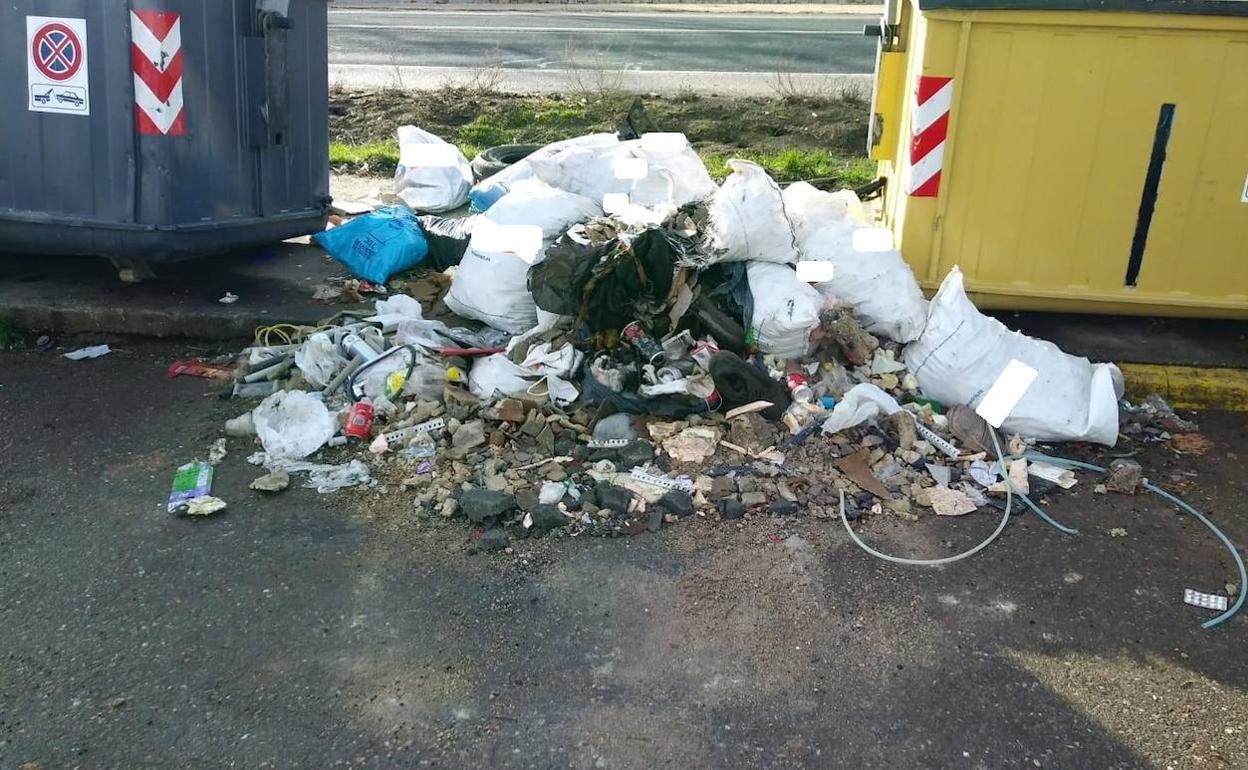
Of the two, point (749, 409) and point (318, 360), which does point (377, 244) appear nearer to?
point (318, 360)

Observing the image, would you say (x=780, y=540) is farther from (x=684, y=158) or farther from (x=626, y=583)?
(x=684, y=158)

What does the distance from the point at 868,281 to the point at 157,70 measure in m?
3.14

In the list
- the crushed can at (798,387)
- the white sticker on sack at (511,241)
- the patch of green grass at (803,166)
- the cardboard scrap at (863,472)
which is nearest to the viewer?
the cardboard scrap at (863,472)

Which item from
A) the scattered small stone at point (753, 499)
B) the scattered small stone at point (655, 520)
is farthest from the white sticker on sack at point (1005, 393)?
the scattered small stone at point (655, 520)

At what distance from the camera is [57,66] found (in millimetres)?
4684

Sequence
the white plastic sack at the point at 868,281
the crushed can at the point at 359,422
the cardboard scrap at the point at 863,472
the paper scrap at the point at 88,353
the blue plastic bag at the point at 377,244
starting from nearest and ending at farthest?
the cardboard scrap at the point at 863,472
the crushed can at the point at 359,422
the white plastic sack at the point at 868,281
the paper scrap at the point at 88,353
the blue plastic bag at the point at 377,244

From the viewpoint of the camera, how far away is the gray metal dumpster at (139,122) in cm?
463

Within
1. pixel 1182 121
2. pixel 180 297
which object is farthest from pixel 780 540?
pixel 180 297

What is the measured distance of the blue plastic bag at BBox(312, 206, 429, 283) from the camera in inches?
220

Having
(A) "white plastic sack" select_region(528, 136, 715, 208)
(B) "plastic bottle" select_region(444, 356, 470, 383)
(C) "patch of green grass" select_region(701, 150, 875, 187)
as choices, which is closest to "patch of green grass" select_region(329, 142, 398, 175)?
(C) "patch of green grass" select_region(701, 150, 875, 187)

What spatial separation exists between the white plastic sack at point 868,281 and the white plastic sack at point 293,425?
2.12 m

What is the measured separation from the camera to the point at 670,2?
2234 cm

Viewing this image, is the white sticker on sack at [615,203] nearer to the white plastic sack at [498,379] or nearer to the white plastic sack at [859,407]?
the white plastic sack at [498,379]

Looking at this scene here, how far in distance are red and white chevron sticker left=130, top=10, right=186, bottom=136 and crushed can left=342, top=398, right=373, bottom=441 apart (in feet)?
5.16
